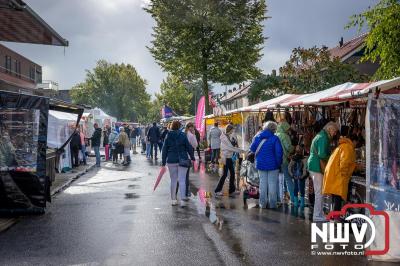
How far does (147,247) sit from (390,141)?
3652 millimetres

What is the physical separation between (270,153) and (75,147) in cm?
1266

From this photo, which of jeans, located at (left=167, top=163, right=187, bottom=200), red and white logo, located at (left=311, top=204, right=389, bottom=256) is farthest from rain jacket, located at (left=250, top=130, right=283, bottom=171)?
red and white logo, located at (left=311, top=204, right=389, bottom=256)

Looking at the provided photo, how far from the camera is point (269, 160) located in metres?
9.59

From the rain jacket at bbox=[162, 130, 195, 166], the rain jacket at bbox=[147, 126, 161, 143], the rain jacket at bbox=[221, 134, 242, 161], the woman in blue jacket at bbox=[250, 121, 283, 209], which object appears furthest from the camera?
the rain jacket at bbox=[147, 126, 161, 143]

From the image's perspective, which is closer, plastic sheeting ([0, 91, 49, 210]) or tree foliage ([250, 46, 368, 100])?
plastic sheeting ([0, 91, 49, 210])

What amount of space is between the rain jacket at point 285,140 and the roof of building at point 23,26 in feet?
18.9

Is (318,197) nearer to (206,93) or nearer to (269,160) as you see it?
(269,160)

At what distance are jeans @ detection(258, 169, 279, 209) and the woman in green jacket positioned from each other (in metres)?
1.43

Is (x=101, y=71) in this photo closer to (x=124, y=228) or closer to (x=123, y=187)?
(x=123, y=187)

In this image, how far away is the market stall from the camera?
9.17m

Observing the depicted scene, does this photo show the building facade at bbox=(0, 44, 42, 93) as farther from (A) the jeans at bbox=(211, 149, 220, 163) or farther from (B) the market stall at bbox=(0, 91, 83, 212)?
(B) the market stall at bbox=(0, 91, 83, 212)

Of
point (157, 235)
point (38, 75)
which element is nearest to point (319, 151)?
point (157, 235)

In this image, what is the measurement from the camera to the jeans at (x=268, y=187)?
963 centimetres

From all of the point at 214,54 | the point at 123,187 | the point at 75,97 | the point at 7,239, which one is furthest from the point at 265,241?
the point at 75,97
